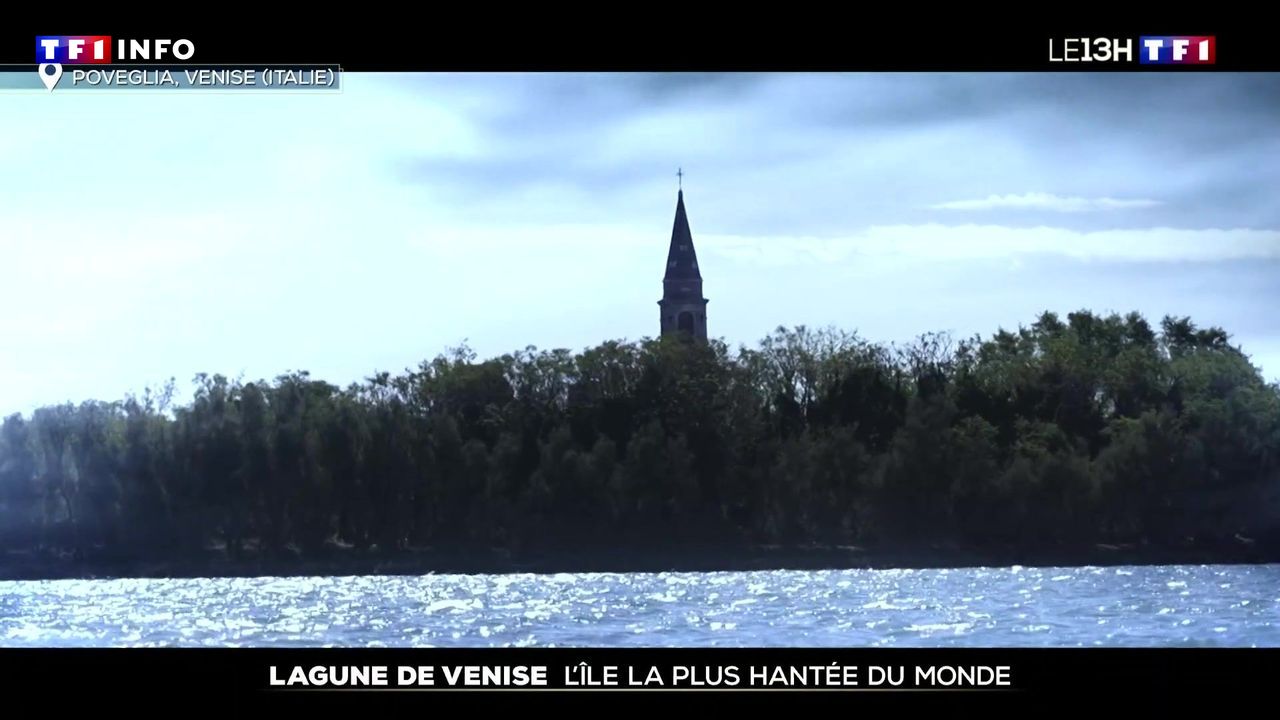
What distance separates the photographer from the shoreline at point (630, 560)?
61.3 metres

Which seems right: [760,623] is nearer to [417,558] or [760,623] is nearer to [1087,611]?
[1087,611]

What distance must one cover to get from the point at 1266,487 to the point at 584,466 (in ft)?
77.6

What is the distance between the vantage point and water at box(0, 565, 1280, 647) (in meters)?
25.8

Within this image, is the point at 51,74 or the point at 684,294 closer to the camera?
the point at 51,74

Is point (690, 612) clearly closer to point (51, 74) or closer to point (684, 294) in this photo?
point (51, 74)

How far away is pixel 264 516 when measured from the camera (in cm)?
6456

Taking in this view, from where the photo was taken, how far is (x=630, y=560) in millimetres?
62562

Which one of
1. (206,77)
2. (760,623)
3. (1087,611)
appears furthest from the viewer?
(1087,611)
